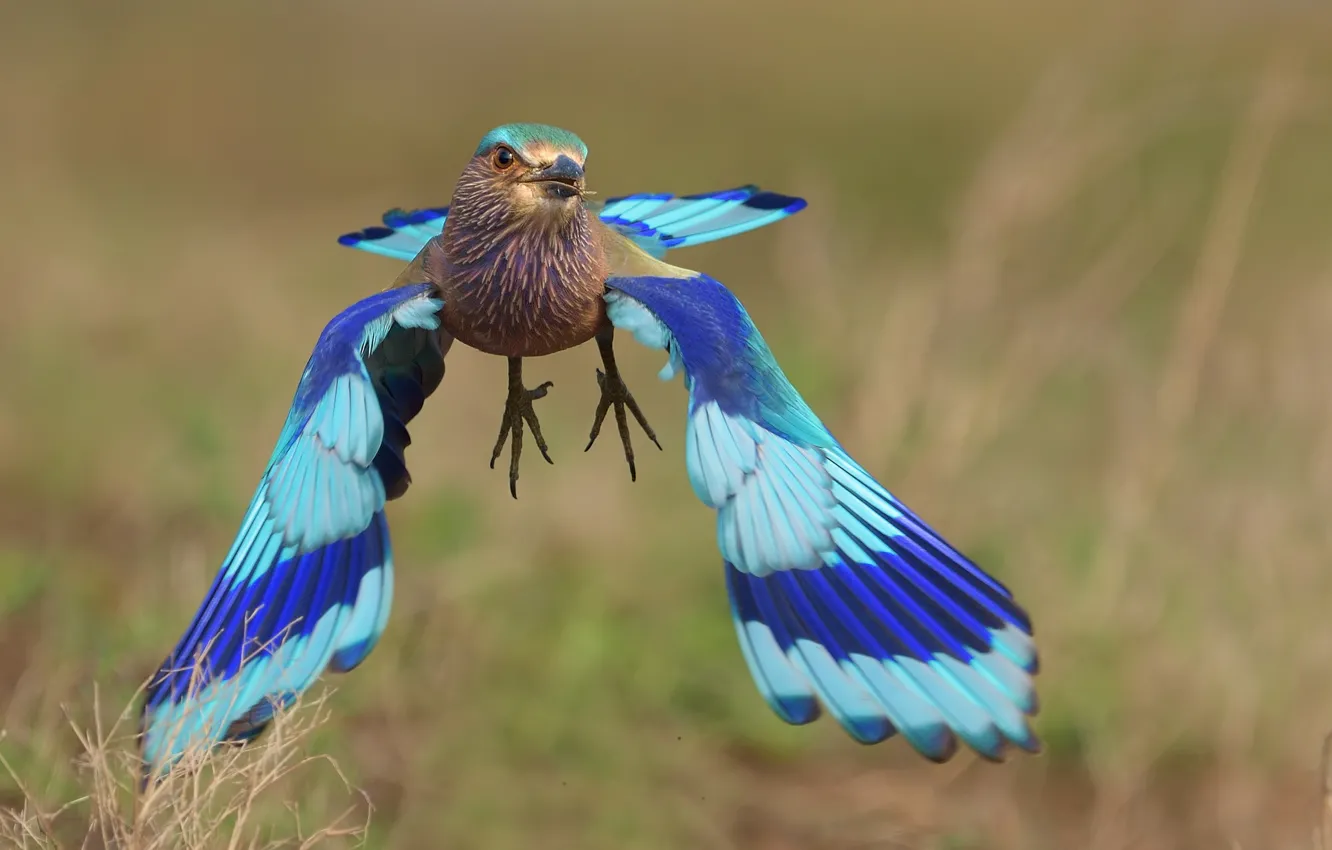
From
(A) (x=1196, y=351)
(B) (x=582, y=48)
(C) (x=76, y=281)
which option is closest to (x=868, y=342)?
(A) (x=1196, y=351)

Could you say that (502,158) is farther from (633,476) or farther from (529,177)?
(633,476)

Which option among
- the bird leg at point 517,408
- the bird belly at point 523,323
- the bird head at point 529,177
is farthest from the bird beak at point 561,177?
the bird leg at point 517,408

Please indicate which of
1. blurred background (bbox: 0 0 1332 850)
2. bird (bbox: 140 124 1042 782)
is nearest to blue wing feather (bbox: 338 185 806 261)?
bird (bbox: 140 124 1042 782)

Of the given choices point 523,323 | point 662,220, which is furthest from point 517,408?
point 662,220

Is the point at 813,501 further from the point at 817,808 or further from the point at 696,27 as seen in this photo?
the point at 696,27

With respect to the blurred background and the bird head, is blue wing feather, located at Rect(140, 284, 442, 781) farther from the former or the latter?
the blurred background

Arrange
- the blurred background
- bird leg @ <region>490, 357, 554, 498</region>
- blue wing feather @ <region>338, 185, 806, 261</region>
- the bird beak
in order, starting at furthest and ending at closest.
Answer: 1. the blurred background
2. blue wing feather @ <region>338, 185, 806, 261</region>
3. bird leg @ <region>490, 357, 554, 498</region>
4. the bird beak
